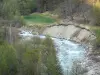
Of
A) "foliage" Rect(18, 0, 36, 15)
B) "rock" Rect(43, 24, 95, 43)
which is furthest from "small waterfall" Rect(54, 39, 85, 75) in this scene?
"foliage" Rect(18, 0, 36, 15)

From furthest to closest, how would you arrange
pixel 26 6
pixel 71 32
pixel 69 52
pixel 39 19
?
pixel 26 6 < pixel 39 19 < pixel 71 32 < pixel 69 52

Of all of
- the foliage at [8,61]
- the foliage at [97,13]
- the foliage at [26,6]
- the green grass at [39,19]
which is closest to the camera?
the foliage at [8,61]

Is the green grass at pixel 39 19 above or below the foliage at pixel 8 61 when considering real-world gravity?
below

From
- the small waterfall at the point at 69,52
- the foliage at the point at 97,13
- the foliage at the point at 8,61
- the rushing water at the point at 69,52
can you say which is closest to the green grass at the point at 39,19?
the foliage at the point at 97,13

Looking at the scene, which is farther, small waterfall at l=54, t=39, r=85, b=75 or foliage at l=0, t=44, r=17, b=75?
small waterfall at l=54, t=39, r=85, b=75

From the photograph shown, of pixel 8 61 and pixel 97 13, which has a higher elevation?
pixel 8 61

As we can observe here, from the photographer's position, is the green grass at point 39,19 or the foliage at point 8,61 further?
the green grass at point 39,19

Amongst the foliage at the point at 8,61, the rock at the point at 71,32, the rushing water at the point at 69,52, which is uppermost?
the foliage at the point at 8,61

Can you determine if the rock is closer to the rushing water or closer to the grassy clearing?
the rushing water

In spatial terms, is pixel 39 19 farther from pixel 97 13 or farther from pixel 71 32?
pixel 71 32

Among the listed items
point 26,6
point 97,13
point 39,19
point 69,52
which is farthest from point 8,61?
point 26,6

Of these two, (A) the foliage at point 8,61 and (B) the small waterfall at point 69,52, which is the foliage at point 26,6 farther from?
(A) the foliage at point 8,61
